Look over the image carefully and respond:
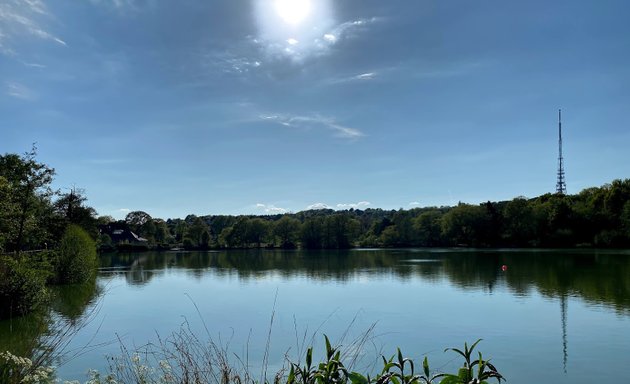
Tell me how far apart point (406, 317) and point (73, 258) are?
984 inches

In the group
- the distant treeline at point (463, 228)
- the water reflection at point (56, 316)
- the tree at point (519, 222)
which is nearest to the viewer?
the water reflection at point (56, 316)

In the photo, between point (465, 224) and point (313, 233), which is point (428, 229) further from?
point (313, 233)

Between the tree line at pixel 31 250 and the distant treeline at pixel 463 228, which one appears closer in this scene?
the tree line at pixel 31 250

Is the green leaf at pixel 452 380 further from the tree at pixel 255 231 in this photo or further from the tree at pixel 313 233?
the tree at pixel 255 231

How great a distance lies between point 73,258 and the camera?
32.8 m

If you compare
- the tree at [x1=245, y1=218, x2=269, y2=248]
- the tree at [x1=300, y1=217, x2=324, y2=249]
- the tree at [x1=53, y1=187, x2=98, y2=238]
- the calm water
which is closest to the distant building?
the tree at [x1=245, y1=218, x2=269, y2=248]

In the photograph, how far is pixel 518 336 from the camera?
14.6 m

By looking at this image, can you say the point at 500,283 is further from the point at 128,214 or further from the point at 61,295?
the point at 128,214

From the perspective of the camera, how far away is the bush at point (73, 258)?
32312 millimetres

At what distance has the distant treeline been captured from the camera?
70.1 metres

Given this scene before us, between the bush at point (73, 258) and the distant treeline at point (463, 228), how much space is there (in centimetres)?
6594

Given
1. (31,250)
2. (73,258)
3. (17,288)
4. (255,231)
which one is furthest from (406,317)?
(255,231)

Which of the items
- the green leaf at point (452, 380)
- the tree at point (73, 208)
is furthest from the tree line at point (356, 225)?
the green leaf at point (452, 380)

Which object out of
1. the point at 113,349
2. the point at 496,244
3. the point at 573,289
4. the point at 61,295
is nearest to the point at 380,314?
the point at 113,349
